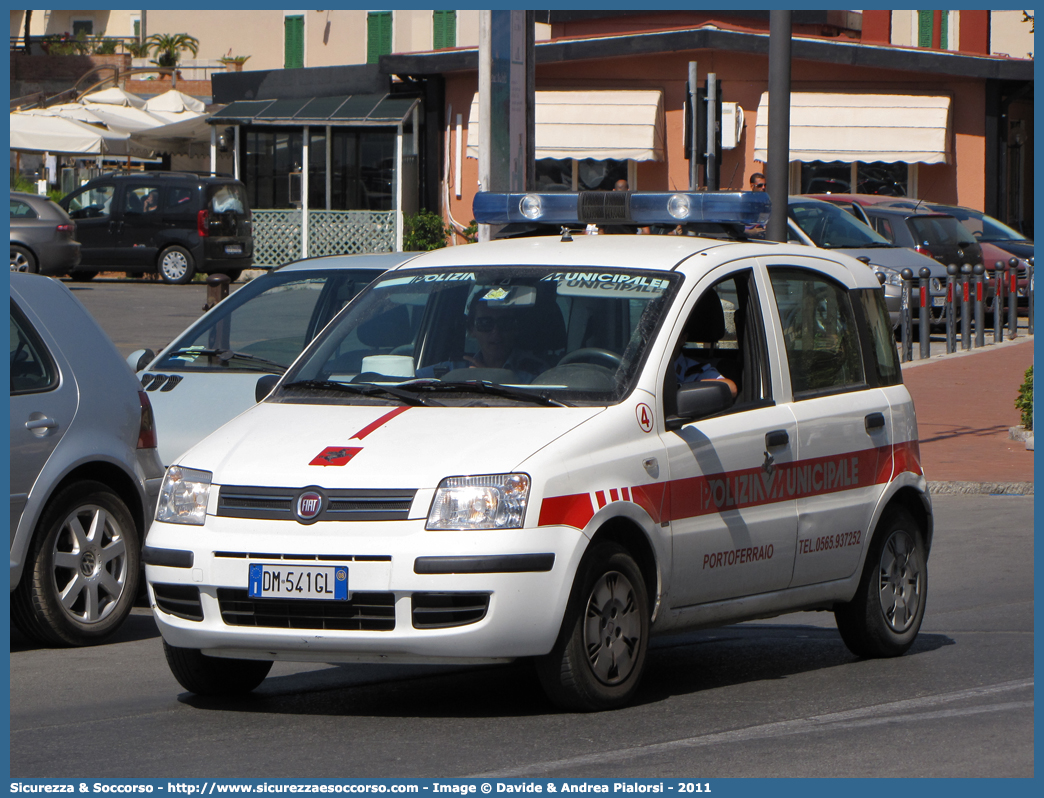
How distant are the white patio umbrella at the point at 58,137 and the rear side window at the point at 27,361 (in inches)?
1202

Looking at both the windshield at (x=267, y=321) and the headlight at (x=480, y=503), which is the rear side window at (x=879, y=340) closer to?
the headlight at (x=480, y=503)

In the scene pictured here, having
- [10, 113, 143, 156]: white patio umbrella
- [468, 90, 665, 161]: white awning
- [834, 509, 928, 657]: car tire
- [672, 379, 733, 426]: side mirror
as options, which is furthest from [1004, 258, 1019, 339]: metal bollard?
[10, 113, 143, 156]: white patio umbrella

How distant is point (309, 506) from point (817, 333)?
2.53m

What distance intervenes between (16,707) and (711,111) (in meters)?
9.04

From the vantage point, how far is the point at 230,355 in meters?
9.95

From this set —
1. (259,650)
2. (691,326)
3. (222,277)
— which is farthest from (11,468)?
(222,277)

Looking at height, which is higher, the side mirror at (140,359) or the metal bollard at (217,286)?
the metal bollard at (217,286)

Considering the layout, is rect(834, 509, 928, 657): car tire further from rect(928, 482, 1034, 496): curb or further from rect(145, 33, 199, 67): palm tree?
rect(145, 33, 199, 67): palm tree

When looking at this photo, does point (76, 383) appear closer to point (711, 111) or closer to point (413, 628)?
point (413, 628)

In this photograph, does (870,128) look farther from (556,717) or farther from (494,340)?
(556,717)

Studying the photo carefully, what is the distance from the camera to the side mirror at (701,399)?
6.18m

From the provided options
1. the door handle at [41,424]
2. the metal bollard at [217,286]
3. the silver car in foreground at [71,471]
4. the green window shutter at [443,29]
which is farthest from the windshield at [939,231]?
the green window shutter at [443,29]

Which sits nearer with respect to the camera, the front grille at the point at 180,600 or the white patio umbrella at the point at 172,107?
the front grille at the point at 180,600

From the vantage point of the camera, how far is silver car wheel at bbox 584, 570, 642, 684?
19.1 feet
